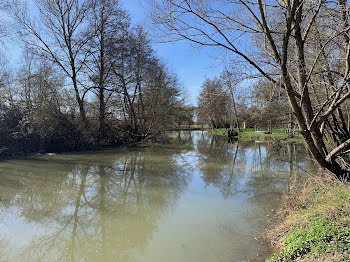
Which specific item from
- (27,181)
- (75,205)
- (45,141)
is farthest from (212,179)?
(45,141)

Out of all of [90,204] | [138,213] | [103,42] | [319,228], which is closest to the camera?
[319,228]

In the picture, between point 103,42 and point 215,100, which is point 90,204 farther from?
point 103,42

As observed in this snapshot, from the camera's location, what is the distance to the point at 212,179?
918 centimetres

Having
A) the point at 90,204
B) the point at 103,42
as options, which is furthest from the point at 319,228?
the point at 103,42

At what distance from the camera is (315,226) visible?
3590 millimetres

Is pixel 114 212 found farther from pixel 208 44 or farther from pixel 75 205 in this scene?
pixel 208 44

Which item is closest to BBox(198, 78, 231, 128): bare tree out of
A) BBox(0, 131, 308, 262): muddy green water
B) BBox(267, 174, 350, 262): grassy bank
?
BBox(0, 131, 308, 262): muddy green water

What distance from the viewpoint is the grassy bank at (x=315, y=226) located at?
3.06m

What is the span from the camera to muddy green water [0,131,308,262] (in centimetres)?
418

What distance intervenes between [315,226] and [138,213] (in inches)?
151

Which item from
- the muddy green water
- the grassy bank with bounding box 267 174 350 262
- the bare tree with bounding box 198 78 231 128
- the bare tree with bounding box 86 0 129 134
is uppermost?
the bare tree with bounding box 86 0 129 134

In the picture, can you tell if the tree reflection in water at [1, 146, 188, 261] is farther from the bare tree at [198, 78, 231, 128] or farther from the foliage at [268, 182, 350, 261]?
the bare tree at [198, 78, 231, 128]

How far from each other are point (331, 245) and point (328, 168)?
3300mm

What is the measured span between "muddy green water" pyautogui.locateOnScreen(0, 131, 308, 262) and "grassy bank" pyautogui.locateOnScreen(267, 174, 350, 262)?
1.45 ft
